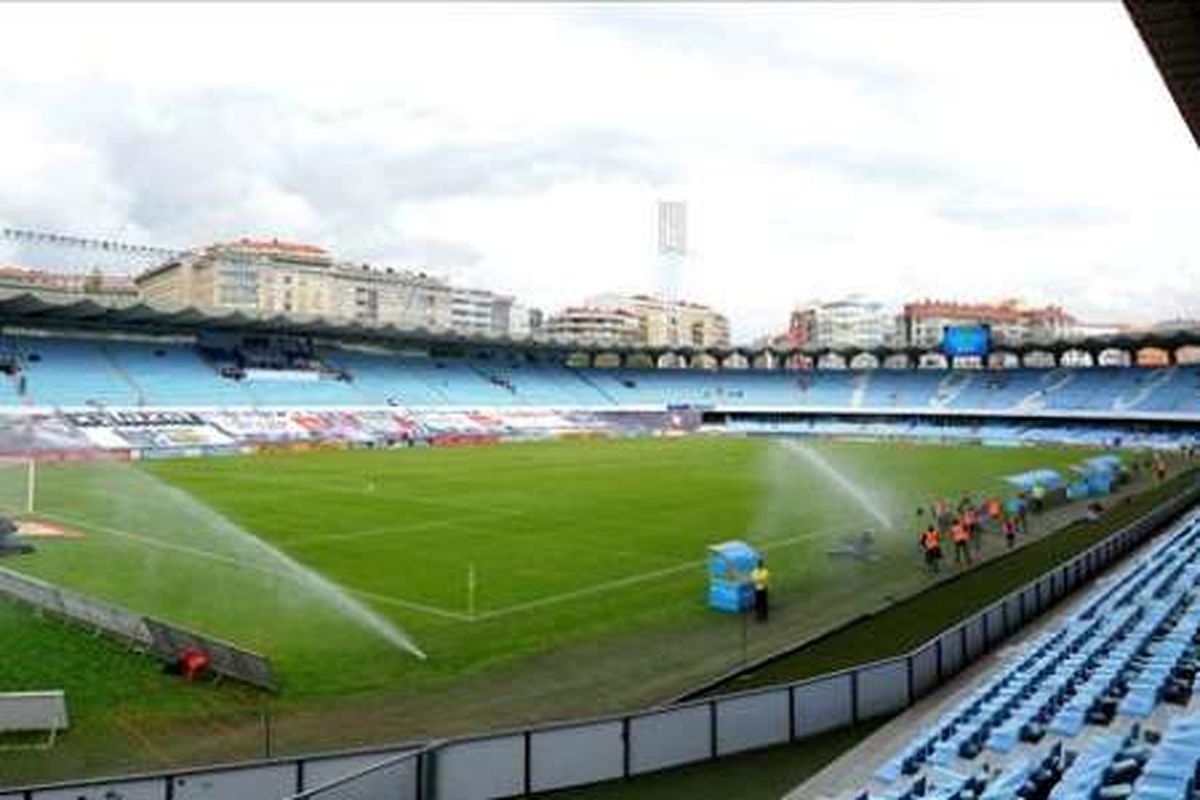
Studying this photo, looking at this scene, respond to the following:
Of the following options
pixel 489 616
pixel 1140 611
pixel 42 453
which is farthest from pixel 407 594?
pixel 42 453

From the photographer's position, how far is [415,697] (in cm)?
1858

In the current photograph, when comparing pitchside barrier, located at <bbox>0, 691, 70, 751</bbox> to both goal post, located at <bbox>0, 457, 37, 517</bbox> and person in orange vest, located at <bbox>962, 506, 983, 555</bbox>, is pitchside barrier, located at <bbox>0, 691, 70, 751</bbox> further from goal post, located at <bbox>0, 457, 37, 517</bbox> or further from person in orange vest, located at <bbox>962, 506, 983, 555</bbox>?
person in orange vest, located at <bbox>962, 506, 983, 555</bbox>

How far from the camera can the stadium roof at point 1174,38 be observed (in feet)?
40.6

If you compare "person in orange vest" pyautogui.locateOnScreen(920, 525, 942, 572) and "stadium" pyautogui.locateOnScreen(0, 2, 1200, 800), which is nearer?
"stadium" pyautogui.locateOnScreen(0, 2, 1200, 800)

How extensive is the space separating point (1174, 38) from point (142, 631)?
19.9 metres

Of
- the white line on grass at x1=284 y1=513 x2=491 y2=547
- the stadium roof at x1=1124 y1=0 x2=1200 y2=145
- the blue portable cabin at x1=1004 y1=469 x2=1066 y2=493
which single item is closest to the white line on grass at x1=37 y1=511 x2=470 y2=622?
the white line on grass at x1=284 y1=513 x2=491 y2=547

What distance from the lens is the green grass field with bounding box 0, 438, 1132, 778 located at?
18125 millimetres

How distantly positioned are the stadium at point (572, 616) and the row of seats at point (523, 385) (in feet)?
4.88

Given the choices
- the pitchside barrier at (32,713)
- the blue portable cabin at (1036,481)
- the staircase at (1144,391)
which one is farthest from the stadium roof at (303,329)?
the pitchside barrier at (32,713)

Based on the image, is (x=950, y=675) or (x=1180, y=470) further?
(x=1180, y=470)

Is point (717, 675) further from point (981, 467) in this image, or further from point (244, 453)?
point (244, 453)

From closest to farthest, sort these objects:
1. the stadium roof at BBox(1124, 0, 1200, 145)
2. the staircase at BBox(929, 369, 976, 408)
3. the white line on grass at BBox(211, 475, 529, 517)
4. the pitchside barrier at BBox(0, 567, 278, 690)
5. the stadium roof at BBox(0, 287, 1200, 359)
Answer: the stadium roof at BBox(1124, 0, 1200, 145)
the pitchside barrier at BBox(0, 567, 278, 690)
the white line on grass at BBox(211, 475, 529, 517)
the stadium roof at BBox(0, 287, 1200, 359)
the staircase at BBox(929, 369, 976, 408)

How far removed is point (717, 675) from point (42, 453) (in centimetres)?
5517

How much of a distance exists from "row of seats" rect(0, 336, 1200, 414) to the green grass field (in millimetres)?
20158
